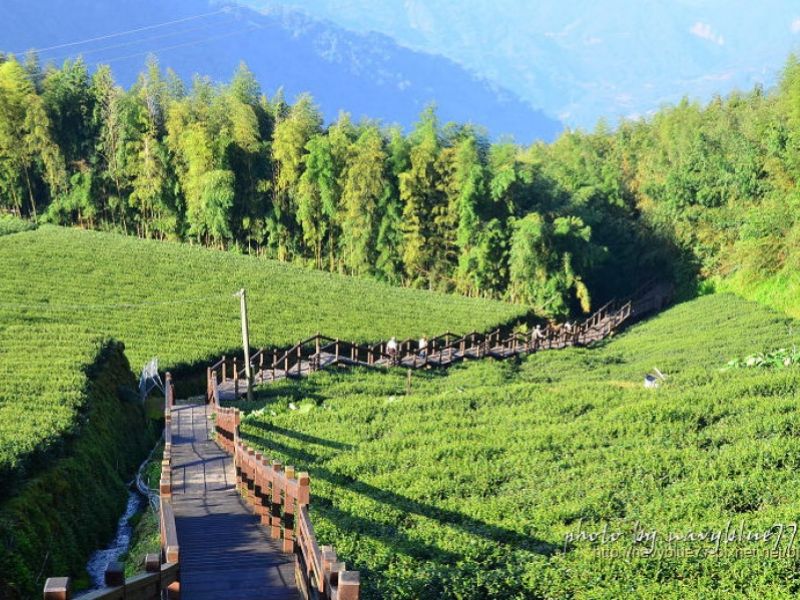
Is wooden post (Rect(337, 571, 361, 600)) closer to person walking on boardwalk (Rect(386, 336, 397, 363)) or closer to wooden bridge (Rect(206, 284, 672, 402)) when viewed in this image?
wooden bridge (Rect(206, 284, 672, 402))

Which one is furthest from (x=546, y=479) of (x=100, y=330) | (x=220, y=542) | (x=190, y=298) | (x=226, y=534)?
(x=190, y=298)

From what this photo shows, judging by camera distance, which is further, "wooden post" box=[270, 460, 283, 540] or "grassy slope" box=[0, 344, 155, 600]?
"wooden post" box=[270, 460, 283, 540]

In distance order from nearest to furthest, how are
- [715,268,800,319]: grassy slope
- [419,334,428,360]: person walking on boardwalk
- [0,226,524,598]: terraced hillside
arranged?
[0,226,524,598]: terraced hillside → [419,334,428,360]: person walking on boardwalk → [715,268,800,319]: grassy slope

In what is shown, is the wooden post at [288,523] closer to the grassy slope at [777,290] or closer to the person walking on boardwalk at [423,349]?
the person walking on boardwalk at [423,349]

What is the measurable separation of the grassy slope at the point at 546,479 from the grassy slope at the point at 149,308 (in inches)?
200

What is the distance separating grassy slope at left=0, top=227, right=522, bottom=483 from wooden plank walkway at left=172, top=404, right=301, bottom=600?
8.74 ft

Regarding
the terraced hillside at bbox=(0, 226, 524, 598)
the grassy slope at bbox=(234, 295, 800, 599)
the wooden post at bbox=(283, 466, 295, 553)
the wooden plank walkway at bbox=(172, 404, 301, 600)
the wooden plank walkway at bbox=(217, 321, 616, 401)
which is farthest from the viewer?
the wooden plank walkway at bbox=(217, 321, 616, 401)

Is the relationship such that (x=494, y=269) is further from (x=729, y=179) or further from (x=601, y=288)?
(x=729, y=179)

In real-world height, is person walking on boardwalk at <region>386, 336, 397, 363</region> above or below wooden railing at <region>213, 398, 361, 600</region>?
above

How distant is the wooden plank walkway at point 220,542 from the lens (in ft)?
27.5

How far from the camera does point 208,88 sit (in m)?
50.8

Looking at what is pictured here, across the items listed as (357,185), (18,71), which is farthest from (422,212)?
(18,71)

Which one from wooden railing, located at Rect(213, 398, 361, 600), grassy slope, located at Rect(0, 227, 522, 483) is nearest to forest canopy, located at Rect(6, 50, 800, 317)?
grassy slope, located at Rect(0, 227, 522, 483)

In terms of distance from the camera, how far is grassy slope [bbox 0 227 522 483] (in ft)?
59.9
